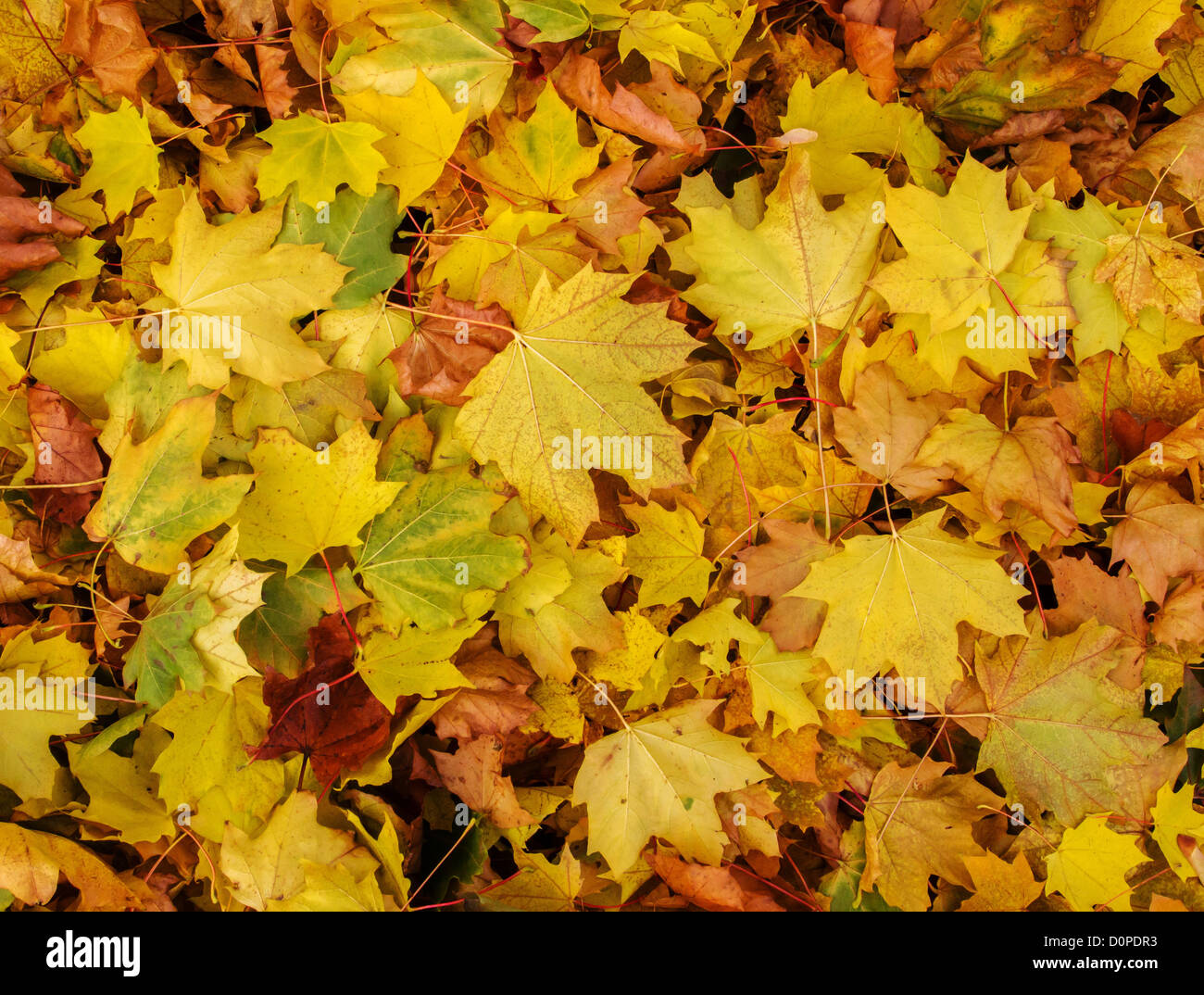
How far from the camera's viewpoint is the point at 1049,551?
142 centimetres

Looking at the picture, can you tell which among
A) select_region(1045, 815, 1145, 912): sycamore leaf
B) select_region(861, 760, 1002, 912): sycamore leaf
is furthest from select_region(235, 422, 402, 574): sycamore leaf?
select_region(1045, 815, 1145, 912): sycamore leaf

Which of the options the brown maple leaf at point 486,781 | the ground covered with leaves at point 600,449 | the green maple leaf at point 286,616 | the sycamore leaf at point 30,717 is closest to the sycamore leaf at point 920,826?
the ground covered with leaves at point 600,449

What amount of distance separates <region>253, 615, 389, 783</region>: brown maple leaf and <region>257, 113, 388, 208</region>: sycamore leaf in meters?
0.70

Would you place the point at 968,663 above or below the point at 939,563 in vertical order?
below

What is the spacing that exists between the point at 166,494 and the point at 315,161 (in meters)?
0.58

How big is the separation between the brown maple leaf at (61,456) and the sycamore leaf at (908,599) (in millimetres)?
1188

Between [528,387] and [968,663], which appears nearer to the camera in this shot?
[528,387]

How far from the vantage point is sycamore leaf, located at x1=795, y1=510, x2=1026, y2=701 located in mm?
1277

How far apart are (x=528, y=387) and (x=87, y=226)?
Result: 85cm

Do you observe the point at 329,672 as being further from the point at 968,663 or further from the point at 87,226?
the point at 968,663

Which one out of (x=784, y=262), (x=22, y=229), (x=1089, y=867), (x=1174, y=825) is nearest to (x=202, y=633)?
(x=22, y=229)

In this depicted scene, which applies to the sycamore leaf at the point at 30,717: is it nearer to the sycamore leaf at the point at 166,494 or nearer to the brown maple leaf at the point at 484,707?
the sycamore leaf at the point at 166,494

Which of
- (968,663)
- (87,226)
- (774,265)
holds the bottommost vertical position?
(968,663)

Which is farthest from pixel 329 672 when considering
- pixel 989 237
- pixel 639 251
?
pixel 989 237
